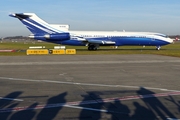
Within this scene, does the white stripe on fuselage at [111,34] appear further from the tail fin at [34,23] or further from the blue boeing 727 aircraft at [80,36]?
the tail fin at [34,23]

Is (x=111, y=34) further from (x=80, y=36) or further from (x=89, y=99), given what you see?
(x=89, y=99)

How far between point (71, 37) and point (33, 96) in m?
36.8

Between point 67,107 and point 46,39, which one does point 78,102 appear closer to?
point 67,107

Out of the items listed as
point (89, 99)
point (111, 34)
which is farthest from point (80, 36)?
point (89, 99)

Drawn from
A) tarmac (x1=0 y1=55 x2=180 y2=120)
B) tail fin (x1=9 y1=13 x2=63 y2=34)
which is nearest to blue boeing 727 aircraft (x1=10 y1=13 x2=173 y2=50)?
tail fin (x1=9 y1=13 x2=63 y2=34)

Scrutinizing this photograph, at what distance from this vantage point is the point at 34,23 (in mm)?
43969

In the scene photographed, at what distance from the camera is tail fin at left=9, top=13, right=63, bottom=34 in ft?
141

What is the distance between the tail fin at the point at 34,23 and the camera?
Result: 43062mm

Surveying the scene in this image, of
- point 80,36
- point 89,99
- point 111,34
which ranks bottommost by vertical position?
point 89,99

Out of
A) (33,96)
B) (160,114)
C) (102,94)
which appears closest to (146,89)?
(102,94)

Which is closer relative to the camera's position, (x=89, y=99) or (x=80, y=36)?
(x=89, y=99)

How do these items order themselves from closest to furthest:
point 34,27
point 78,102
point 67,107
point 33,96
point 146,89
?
point 67,107, point 78,102, point 33,96, point 146,89, point 34,27

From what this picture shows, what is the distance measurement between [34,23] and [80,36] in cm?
865

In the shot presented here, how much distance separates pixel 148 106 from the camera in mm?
8945
